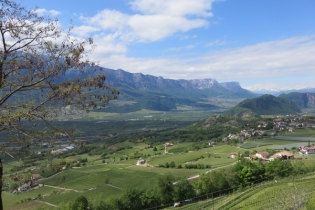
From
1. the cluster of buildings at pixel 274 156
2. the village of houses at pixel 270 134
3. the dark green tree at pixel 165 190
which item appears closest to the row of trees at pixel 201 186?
the dark green tree at pixel 165 190

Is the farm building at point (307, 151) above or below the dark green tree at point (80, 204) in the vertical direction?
above

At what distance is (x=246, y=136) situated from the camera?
100438 millimetres

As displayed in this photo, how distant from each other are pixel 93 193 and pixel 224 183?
25314mm

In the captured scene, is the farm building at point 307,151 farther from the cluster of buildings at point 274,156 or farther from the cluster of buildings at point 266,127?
the cluster of buildings at point 266,127

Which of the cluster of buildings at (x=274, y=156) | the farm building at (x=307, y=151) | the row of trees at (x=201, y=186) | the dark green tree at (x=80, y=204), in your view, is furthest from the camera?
the farm building at (x=307, y=151)

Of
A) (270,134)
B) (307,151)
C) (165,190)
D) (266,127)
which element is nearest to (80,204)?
(165,190)

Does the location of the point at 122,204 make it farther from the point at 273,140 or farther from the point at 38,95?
the point at 273,140

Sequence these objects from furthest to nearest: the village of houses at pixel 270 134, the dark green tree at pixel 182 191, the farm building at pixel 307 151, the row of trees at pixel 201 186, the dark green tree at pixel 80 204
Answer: the farm building at pixel 307 151, the village of houses at pixel 270 134, the dark green tree at pixel 182 191, the row of trees at pixel 201 186, the dark green tree at pixel 80 204

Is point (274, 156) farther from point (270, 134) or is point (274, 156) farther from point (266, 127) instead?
point (266, 127)

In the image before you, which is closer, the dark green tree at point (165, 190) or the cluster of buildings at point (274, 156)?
the dark green tree at point (165, 190)

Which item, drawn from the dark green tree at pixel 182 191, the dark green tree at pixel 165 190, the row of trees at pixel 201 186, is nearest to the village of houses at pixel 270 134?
the row of trees at pixel 201 186

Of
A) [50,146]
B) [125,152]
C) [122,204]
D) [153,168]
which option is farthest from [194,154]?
[50,146]

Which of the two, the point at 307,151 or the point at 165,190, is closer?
the point at 165,190

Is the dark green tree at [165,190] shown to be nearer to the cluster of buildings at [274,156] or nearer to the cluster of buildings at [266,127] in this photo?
the cluster of buildings at [274,156]
